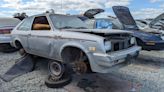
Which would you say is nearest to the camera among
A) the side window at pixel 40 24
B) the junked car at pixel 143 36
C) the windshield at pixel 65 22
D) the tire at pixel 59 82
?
the tire at pixel 59 82

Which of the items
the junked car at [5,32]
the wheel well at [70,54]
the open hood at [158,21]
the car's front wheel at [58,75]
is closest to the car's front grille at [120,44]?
the wheel well at [70,54]

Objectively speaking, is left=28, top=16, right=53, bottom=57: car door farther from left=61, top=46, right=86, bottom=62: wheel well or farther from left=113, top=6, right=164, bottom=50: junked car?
left=113, top=6, right=164, bottom=50: junked car

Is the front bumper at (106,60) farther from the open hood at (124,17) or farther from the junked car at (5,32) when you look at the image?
the junked car at (5,32)

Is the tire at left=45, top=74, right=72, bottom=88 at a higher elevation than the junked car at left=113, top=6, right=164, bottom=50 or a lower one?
lower

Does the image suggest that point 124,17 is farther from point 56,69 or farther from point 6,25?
point 6,25

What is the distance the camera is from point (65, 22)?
213 inches

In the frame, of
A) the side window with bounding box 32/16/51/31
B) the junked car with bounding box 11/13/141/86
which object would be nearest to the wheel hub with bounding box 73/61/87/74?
the junked car with bounding box 11/13/141/86

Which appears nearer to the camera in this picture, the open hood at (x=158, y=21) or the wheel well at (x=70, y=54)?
the wheel well at (x=70, y=54)

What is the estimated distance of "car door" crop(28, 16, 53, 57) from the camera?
503 cm

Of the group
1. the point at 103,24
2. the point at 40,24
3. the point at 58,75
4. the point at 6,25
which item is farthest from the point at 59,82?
the point at 6,25

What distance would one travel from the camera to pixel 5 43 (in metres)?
8.10

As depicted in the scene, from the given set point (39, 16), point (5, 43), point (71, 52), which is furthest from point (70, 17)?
point (5, 43)

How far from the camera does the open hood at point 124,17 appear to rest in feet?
25.9

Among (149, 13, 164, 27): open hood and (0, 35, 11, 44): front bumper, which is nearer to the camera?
(0, 35, 11, 44): front bumper
